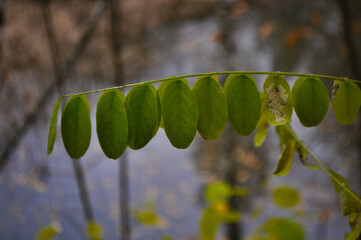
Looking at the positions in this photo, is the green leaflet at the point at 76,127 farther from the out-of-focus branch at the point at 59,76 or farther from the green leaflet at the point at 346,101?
the out-of-focus branch at the point at 59,76

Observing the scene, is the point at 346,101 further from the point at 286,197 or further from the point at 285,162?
the point at 286,197

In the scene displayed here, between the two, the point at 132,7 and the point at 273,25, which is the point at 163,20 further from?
the point at 273,25

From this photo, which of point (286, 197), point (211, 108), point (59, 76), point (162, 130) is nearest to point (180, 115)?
point (211, 108)

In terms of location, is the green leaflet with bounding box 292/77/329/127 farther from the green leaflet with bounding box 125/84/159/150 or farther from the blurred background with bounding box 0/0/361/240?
the blurred background with bounding box 0/0/361/240

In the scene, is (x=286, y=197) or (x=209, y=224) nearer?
(x=286, y=197)

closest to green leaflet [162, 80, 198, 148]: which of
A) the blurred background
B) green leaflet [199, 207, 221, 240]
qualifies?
green leaflet [199, 207, 221, 240]
